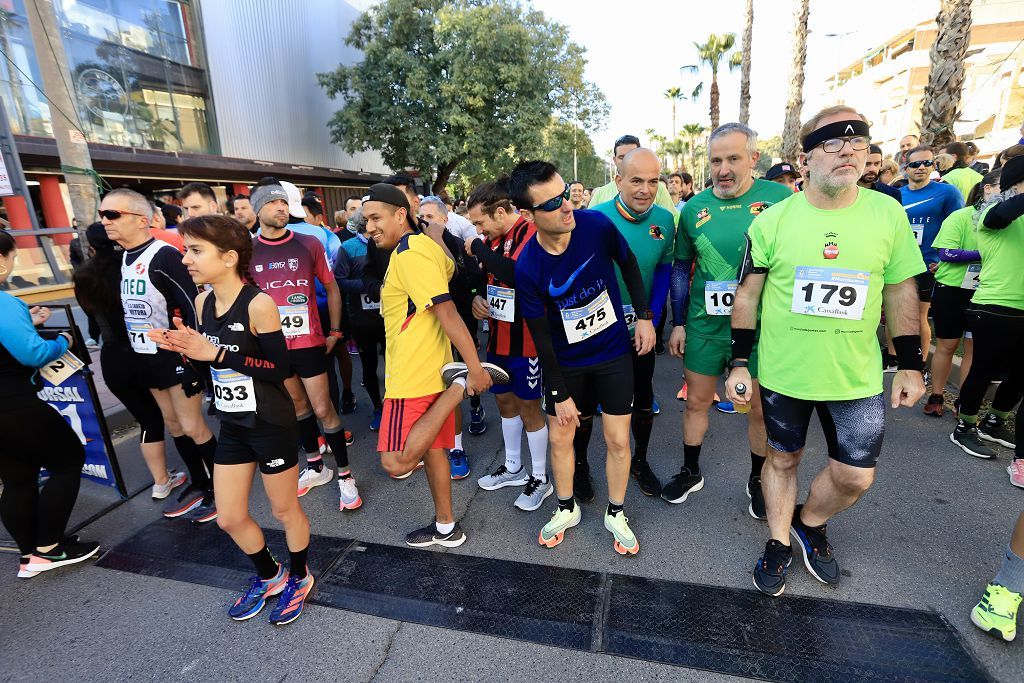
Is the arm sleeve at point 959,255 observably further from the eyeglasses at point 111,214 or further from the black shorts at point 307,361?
the eyeglasses at point 111,214

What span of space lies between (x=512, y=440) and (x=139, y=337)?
2.51 m

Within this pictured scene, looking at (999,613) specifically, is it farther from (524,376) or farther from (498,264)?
(498,264)

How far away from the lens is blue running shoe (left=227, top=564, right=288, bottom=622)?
2.52m

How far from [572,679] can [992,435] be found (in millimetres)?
3787

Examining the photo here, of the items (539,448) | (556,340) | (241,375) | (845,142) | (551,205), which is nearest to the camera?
(845,142)

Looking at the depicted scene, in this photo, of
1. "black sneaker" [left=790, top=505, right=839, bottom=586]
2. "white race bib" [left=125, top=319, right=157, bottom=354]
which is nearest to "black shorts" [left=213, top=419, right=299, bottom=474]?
"white race bib" [left=125, top=319, right=157, bottom=354]

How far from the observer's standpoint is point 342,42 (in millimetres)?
22609

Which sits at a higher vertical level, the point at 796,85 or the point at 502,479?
the point at 796,85

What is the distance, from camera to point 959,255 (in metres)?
3.86

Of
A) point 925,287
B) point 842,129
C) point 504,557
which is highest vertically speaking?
point 842,129

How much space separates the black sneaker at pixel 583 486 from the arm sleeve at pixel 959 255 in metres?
3.30

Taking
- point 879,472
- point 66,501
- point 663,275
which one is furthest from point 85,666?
point 879,472

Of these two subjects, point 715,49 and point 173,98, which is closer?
point 173,98

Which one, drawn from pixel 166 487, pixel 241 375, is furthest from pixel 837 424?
pixel 166 487
